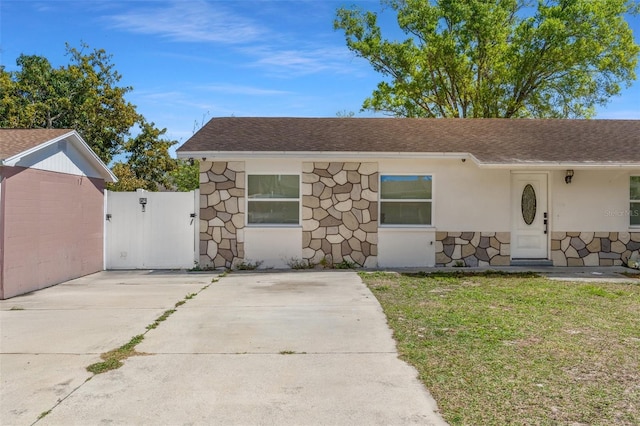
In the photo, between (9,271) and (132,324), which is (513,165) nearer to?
(132,324)

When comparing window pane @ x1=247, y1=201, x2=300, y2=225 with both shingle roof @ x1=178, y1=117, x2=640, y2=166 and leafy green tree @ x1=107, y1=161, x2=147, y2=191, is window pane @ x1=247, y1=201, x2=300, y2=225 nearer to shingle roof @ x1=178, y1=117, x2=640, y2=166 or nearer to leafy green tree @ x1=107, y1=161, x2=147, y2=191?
shingle roof @ x1=178, y1=117, x2=640, y2=166

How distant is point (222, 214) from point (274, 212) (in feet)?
3.94

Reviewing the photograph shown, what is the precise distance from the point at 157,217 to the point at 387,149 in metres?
5.56

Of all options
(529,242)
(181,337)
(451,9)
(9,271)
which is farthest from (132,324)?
(451,9)

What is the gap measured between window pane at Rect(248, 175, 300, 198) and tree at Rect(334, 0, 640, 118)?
16037mm

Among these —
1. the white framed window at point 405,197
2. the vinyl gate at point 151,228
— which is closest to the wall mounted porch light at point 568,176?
the white framed window at point 405,197

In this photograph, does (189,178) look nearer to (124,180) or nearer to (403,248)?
(124,180)

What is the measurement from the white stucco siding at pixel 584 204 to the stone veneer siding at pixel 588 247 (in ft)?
0.47

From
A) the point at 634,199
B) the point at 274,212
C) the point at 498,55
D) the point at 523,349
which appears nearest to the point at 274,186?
the point at 274,212

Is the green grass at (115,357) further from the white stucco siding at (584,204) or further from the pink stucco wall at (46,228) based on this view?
the white stucco siding at (584,204)

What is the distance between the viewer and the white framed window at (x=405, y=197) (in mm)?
12055

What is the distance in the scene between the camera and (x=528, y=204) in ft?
40.6

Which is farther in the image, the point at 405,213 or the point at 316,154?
the point at 405,213

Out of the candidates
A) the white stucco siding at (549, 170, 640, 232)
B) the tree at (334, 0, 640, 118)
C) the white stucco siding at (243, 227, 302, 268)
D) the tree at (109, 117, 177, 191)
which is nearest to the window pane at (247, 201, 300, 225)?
the white stucco siding at (243, 227, 302, 268)
